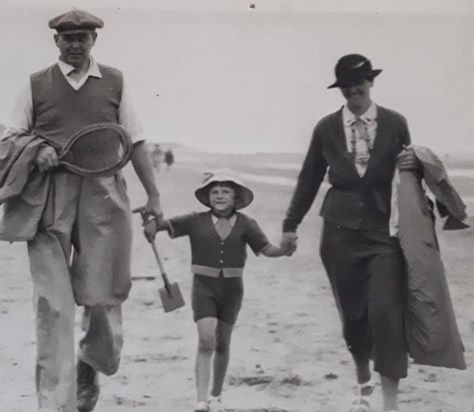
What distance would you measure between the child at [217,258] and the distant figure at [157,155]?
1.80 ft

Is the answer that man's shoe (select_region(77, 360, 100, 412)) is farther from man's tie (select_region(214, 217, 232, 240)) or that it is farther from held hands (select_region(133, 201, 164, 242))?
man's tie (select_region(214, 217, 232, 240))

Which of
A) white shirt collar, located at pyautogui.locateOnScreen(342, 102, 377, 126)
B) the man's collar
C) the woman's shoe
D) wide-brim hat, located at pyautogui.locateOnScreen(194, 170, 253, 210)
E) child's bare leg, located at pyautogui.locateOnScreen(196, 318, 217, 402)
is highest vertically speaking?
the man's collar

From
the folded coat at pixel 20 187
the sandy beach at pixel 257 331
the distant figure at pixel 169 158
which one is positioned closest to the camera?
the folded coat at pixel 20 187

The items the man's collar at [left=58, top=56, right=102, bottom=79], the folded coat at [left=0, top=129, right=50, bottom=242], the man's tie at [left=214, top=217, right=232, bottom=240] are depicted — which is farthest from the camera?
the man's tie at [left=214, top=217, right=232, bottom=240]

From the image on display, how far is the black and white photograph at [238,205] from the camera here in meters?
4.39

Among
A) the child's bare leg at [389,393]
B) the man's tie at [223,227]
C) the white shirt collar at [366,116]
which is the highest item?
the white shirt collar at [366,116]

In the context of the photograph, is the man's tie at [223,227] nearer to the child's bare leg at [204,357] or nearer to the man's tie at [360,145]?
the child's bare leg at [204,357]

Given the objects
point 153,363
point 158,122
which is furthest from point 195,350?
point 158,122

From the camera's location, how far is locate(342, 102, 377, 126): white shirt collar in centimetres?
465

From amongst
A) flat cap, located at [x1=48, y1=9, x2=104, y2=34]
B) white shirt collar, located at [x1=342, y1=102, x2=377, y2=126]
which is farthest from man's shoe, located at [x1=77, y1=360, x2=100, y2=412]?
white shirt collar, located at [x1=342, y1=102, x2=377, y2=126]

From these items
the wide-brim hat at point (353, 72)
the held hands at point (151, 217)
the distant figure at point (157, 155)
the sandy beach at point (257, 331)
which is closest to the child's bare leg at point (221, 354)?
the sandy beach at point (257, 331)

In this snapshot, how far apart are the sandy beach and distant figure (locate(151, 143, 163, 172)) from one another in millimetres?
52

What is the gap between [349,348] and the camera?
15.7ft

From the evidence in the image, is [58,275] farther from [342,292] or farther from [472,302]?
[472,302]
